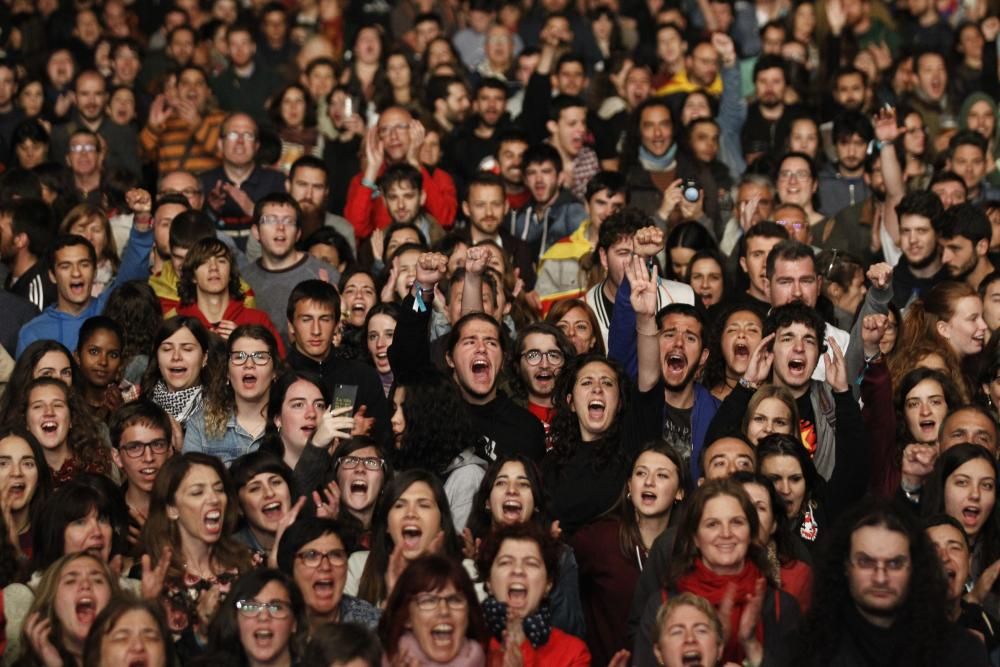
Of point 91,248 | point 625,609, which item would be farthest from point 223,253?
point 625,609

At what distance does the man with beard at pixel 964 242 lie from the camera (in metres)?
11.9

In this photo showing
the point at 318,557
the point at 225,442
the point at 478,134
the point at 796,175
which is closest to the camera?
the point at 318,557

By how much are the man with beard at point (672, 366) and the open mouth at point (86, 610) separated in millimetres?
2634

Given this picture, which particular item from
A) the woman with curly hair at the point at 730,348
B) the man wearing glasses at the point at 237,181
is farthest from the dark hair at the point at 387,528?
the man wearing glasses at the point at 237,181

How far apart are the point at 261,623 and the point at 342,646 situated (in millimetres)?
517

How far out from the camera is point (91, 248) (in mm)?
11562

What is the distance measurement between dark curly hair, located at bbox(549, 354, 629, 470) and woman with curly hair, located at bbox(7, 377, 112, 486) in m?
2.02

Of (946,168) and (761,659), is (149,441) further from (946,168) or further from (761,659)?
(946,168)

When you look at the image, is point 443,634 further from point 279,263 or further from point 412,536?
point 279,263

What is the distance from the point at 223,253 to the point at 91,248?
2.46ft

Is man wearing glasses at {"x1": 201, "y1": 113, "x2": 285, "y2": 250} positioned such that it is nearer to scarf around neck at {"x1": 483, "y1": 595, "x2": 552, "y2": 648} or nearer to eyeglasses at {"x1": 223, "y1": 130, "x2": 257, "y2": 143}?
eyeglasses at {"x1": 223, "y1": 130, "x2": 257, "y2": 143}

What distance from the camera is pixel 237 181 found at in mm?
13586

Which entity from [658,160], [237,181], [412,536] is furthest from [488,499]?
[658,160]

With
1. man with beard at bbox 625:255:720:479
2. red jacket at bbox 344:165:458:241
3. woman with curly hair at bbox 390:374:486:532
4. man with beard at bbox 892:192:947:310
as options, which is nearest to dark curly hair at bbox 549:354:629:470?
man with beard at bbox 625:255:720:479
